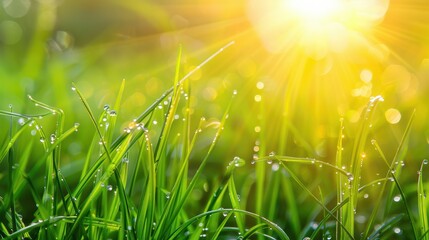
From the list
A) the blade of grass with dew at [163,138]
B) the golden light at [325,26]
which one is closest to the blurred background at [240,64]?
the golden light at [325,26]

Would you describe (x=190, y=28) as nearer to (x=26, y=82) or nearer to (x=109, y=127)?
(x=26, y=82)

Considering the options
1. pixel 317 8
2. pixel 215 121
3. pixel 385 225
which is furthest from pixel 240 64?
pixel 385 225

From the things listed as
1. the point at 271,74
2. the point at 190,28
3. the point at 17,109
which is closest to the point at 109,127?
the point at 17,109

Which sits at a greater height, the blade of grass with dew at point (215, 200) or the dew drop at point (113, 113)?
the dew drop at point (113, 113)

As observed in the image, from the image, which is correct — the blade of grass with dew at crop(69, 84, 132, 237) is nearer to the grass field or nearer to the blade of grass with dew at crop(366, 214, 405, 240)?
the grass field

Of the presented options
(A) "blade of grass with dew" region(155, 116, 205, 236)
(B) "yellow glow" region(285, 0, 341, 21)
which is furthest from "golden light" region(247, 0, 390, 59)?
(A) "blade of grass with dew" region(155, 116, 205, 236)

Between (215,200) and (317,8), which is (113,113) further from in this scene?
(317,8)

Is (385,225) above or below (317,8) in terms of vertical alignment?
below

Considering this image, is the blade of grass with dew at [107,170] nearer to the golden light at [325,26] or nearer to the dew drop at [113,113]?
the dew drop at [113,113]
